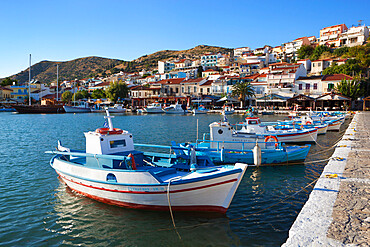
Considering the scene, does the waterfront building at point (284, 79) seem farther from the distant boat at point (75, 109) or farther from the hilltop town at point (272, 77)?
the distant boat at point (75, 109)

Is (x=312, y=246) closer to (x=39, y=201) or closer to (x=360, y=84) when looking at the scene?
(x=39, y=201)

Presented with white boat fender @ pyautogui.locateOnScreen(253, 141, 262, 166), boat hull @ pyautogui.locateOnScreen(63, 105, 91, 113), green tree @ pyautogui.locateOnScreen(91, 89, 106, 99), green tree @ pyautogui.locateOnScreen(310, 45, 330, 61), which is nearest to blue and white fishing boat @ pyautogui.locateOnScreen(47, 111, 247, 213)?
white boat fender @ pyautogui.locateOnScreen(253, 141, 262, 166)

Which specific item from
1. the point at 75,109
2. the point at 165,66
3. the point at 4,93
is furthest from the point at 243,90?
the point at 4,93

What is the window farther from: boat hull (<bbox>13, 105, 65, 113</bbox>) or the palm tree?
boat hull (<bbox>13, 105, 65, 113</bbox>)

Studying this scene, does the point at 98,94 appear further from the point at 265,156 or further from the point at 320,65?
the point at 265,156

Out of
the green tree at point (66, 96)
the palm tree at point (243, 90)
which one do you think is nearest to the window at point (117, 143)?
the palm tree at point (243, 90)

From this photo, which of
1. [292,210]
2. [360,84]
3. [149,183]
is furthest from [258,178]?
[360,84]

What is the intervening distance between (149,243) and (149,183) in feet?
6.36

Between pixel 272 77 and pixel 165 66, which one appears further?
pixel 165 66

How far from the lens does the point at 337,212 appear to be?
243 inches

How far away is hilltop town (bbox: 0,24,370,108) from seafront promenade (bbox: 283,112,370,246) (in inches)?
2106

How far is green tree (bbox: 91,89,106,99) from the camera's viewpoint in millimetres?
102900

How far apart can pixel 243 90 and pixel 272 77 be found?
788 cm

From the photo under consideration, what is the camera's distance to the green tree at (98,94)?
102900mm
